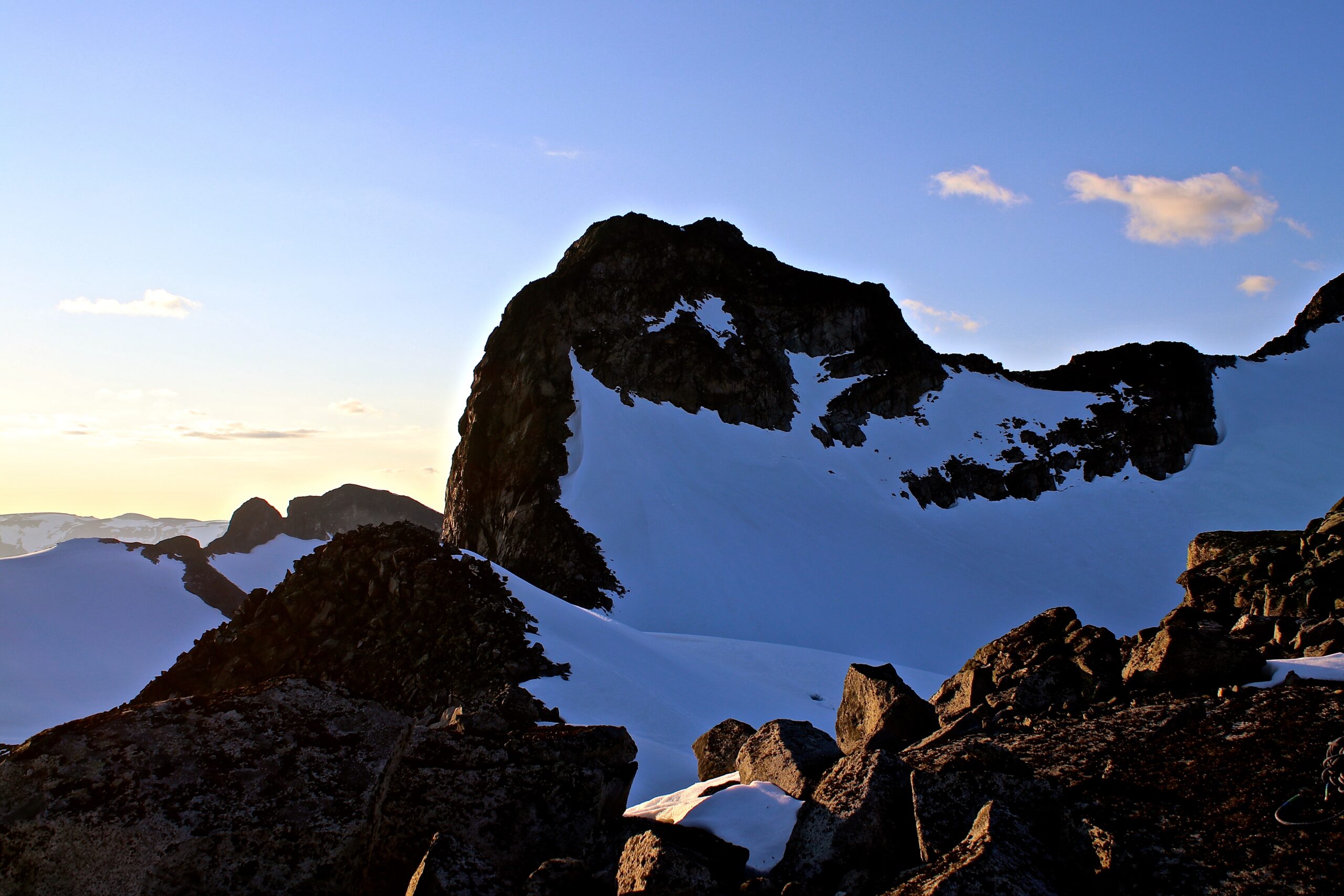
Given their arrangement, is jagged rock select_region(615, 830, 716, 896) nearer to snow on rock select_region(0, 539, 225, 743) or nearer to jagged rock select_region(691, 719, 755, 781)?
jagged rock select_region(691, 719, 755, 781)

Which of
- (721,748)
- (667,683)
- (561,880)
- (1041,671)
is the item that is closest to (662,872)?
(561,880)

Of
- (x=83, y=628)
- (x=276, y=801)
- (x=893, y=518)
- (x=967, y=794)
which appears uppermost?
(x=893, y=518)

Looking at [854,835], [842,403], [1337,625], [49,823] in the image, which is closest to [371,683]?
[49,823]

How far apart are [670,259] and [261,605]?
48002mm

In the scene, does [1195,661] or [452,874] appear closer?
[452,874]

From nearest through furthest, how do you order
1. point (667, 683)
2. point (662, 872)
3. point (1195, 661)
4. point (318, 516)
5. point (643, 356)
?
1. point (662, 872)
2. point (1195, 661)
3. point (667, 683)
4. point (643, 356)
5. point (318, 516)

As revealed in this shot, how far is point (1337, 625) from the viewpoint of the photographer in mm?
6930

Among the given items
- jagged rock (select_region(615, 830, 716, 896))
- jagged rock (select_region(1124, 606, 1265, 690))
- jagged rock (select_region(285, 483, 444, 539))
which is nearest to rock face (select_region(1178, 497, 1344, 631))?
jagged rock (select_region(1124, 606, 1265, 690))

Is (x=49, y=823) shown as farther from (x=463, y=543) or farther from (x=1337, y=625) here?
(x=463, y=543)

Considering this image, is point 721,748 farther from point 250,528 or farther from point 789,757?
point 250,528

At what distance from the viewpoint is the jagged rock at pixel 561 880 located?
16.6 ft

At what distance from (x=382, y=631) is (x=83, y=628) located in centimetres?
2183

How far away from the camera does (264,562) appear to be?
70375mm

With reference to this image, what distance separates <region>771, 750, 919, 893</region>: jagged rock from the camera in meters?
5.40
